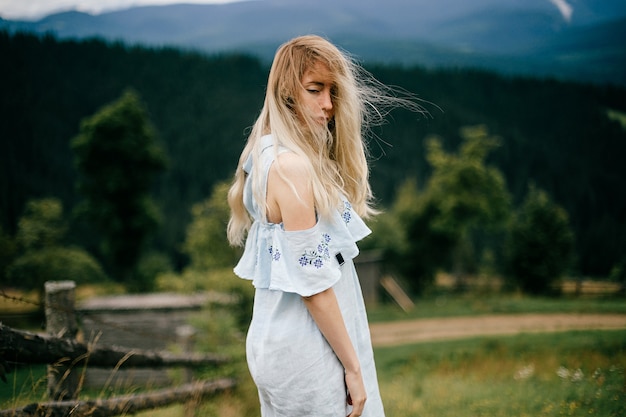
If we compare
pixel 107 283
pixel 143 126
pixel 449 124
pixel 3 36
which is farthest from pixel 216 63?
pixel 3 36

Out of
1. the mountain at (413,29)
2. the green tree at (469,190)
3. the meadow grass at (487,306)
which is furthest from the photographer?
the green tree at (469,190)

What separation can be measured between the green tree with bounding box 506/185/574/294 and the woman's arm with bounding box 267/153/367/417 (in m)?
25.3

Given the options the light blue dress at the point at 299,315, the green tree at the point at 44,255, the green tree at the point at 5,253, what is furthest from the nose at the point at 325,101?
the green tree at the point at 5,253

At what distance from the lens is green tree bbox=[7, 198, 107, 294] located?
58.2ft

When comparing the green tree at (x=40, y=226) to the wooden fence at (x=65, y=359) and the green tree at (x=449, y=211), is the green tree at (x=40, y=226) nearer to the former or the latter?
the green tree at (x=449, y=211)

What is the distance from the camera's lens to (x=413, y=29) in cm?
2608

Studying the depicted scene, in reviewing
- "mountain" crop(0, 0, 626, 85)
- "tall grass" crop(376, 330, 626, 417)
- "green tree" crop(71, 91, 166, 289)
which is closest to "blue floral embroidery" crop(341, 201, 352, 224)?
"tall grass" crop(376, 330, 626, 417)

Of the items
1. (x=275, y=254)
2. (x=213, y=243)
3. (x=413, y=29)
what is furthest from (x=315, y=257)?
(x=413, y=29)

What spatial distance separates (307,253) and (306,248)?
0.02 meters

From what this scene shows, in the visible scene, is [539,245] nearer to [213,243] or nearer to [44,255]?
[213,243]

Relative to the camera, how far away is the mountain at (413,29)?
33.9 feet

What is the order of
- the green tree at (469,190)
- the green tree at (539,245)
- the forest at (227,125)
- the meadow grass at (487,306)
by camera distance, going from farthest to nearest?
1. the green tree at (469,190)
2. the green tree at (539,245)
3. the meadow grass at (487,306)
4. the forest at (227,125)

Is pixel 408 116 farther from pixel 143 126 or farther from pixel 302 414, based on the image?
pixel 302 414

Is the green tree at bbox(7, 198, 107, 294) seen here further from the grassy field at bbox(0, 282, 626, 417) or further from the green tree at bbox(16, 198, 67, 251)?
the grassy field at bbox(0, 282, 626, 417)
